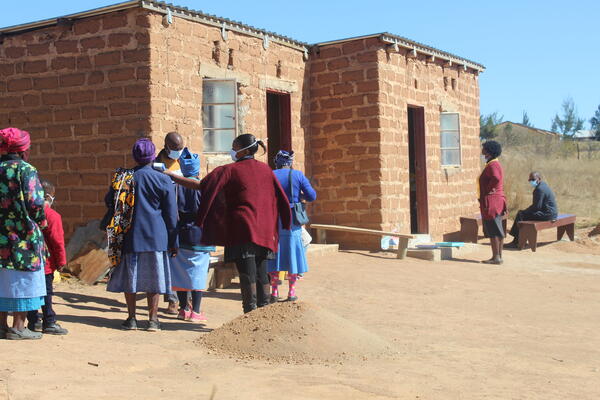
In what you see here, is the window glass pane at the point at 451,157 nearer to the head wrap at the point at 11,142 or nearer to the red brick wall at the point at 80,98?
the red brick wall at the point at 80,98

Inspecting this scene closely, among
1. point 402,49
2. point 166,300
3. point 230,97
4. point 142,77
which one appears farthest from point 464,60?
point 166,300

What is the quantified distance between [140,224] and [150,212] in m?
0.13

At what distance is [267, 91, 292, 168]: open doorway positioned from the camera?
12.2 metres

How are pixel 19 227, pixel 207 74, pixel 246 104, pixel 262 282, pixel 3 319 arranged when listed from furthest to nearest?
pixel 246 104
pixel 207 74
pixel 262 282
pixel 3 319
pixel 19 227

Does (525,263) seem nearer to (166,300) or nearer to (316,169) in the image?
(316,169)

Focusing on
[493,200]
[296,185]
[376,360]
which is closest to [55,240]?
[296,185]

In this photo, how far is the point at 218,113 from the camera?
10.4 metres

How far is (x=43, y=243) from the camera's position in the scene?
540 cm

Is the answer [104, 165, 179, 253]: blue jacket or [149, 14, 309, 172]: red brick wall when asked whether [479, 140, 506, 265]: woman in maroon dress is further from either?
[104, 165, 179, 253]: blue jacket

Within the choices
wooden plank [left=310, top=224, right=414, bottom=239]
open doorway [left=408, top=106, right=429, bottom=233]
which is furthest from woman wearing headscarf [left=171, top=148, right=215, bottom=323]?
open doorway [left=408, top=106, right=429, bottom=233]

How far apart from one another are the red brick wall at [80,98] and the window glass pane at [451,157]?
6.75 m

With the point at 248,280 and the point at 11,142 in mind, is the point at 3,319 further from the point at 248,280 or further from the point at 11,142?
the point at 248,280

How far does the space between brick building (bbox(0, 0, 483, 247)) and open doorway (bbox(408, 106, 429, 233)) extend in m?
0.02

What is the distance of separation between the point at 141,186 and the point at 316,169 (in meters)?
7.00
